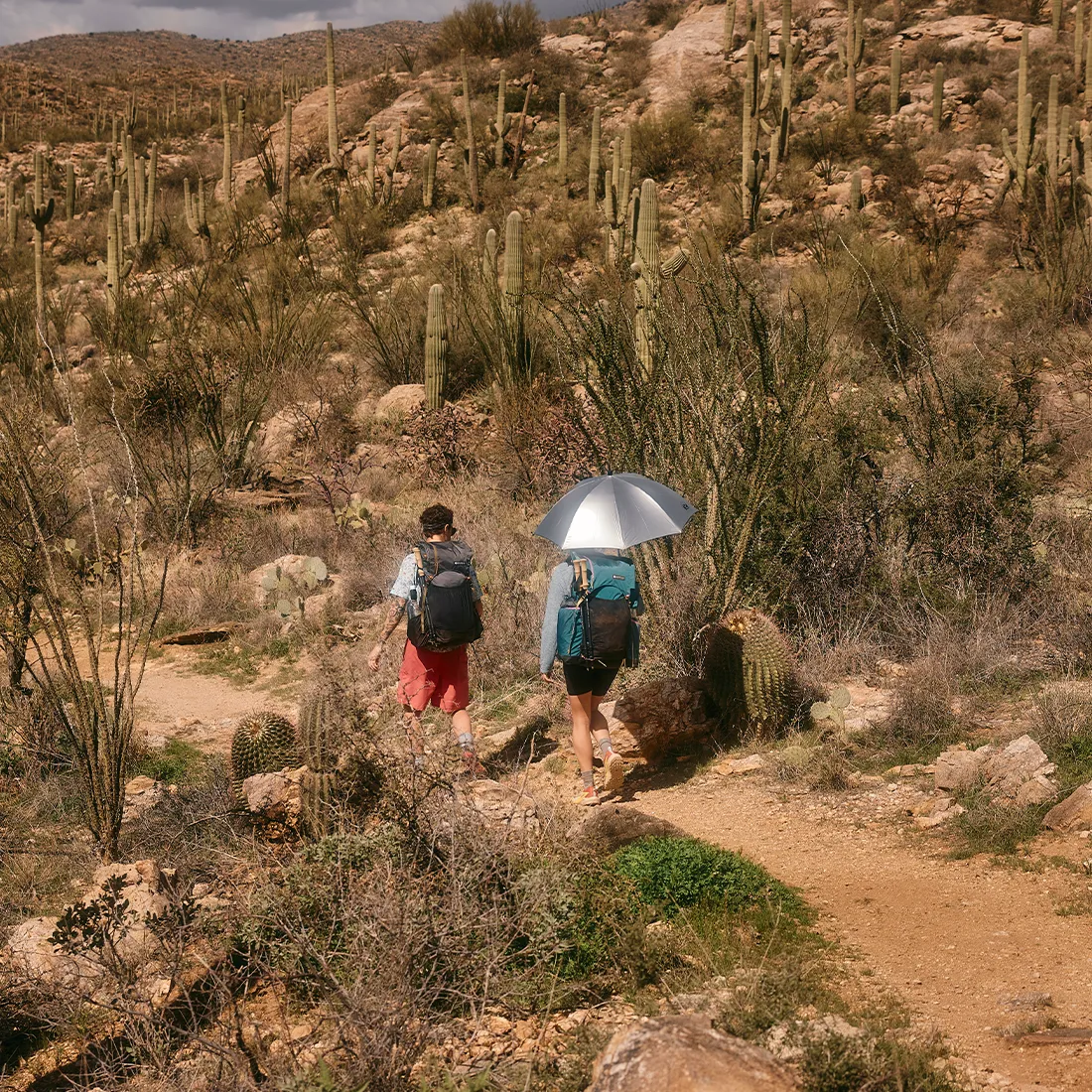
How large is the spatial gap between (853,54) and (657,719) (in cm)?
2074

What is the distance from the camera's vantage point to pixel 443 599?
18.4ft

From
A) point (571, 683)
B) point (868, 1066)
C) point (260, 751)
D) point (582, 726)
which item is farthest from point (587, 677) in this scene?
point (868, 1066)

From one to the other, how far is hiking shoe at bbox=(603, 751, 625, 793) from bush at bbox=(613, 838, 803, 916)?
1160 mm

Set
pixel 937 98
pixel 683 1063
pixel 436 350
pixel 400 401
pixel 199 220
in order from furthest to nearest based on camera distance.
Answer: pixel 199 220, pixel 937 98, pixel 400 401, pixel 436 350, pixel 683 1063

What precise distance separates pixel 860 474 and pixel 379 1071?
6312 mm

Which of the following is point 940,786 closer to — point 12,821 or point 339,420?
point 12,821

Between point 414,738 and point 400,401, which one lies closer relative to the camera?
point 414,738

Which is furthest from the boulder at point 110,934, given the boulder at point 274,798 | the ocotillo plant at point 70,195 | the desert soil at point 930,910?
the ocotillo plant at point 70,195

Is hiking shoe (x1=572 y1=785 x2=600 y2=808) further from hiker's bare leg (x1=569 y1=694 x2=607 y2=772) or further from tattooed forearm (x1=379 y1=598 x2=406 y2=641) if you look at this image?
tattooed forearm (x1=379 y1=598 x2=406 y2=641)

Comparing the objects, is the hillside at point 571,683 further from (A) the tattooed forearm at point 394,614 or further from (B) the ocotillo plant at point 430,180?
(B) the ocotillo plant at point 430,180

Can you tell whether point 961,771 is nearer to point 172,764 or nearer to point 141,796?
point 141,796

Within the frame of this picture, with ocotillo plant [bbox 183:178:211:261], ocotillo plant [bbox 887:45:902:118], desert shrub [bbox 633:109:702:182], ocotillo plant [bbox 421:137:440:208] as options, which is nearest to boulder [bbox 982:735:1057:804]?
desert shrub [bbox 633:109:702:182]

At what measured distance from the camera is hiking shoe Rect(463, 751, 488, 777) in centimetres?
496

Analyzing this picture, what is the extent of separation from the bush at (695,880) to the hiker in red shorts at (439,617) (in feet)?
4.06
